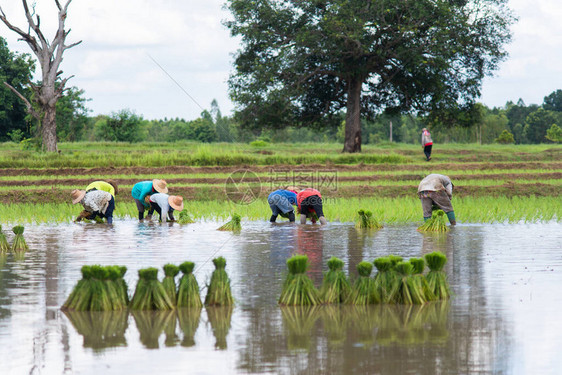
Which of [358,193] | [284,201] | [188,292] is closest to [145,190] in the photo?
[284,201]

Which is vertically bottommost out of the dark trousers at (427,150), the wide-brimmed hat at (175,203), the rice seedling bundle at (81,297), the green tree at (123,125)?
the rice seedling bundle at (81,297)

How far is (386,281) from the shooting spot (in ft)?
19.8

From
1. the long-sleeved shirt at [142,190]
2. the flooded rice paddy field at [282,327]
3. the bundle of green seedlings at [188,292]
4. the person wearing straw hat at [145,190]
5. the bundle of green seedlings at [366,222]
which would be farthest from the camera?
the long-sleeved shirt at [142,190]

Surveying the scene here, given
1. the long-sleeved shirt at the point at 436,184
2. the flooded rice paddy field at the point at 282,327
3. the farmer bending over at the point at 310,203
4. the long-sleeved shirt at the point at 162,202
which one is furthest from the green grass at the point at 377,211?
the flooded rice paddy field at the point at 282,327

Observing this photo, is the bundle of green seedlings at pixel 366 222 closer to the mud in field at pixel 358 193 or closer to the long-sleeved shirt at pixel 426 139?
the mud in field at pixel 358 193

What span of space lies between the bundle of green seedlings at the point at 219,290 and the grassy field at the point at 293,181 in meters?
7.83

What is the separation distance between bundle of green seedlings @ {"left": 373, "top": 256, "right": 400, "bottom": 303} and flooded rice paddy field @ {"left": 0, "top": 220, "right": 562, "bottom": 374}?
14 centimetres

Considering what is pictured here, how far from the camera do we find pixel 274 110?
30.9 meters

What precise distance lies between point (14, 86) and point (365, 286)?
44.7 metres

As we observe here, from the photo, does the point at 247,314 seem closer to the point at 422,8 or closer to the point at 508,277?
the point at 508,277

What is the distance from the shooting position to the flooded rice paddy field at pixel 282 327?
171 inches

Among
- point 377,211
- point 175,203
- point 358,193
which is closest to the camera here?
point 175,203

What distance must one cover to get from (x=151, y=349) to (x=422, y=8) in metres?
25.7

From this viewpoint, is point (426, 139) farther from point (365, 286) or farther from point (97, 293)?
point (97, 293)
